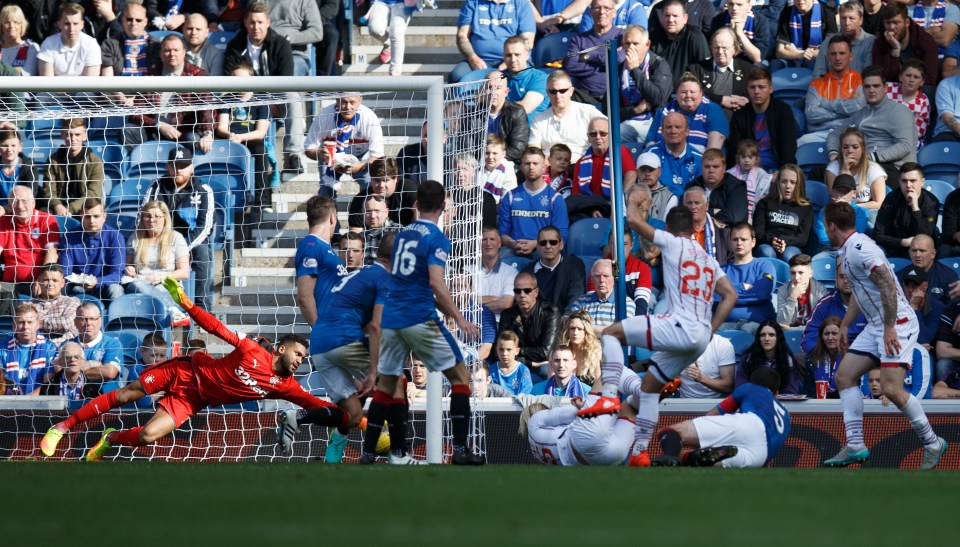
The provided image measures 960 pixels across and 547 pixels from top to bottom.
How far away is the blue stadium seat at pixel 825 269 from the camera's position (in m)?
12.3

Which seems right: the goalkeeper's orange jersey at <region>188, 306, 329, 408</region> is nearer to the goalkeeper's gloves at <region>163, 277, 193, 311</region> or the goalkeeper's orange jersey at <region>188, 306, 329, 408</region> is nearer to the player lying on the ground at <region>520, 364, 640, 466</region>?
the goalkeeper's gloves at <region>163, 277, 193, 311</region>

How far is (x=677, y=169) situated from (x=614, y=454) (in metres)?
4.84

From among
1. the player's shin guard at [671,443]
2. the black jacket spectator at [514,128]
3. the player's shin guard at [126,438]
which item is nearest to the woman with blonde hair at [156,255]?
the player's shin guard at [126,438]

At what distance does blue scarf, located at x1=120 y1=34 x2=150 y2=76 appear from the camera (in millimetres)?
15008

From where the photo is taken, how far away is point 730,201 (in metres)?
12.4

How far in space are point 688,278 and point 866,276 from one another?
1.47 m

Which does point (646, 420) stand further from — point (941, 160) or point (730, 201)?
point (941, 160)

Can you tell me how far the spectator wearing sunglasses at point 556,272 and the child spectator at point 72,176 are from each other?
4.15 m

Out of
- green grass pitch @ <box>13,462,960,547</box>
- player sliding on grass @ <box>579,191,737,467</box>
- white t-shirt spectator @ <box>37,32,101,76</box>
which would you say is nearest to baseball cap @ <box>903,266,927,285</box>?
player sliding on grass @ <box>579,191,737,467</box>

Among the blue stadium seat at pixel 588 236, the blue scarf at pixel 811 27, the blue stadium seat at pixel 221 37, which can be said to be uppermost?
the blue stadium seat at pixel 221 37

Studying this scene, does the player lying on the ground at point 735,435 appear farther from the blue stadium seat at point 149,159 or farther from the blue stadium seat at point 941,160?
the blue stadium seat at point 149,159

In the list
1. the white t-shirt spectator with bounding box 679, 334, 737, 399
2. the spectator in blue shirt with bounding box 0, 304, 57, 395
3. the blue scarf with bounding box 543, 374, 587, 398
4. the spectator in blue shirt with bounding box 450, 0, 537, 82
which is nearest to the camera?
the blue scarf with bounding box 543, 374, 587, 398

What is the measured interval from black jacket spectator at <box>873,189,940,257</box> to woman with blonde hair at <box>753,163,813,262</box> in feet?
2.21

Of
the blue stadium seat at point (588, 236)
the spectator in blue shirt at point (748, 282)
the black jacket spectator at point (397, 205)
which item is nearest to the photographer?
the black jacket spectator at point (397, 205)
